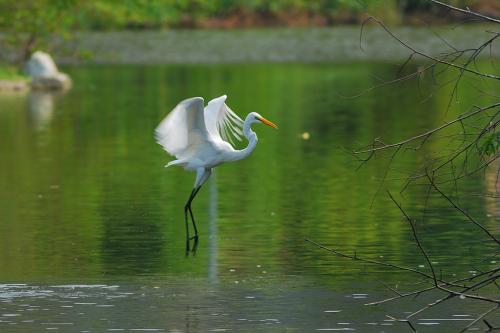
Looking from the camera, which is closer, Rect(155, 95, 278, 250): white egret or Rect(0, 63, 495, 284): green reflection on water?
Rect(0, 63, 495, 284): green reflection on water

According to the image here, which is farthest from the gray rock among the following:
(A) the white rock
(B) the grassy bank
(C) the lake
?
(C) the lake

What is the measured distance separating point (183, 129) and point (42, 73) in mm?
27732

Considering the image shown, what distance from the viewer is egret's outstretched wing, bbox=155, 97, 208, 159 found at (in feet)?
48.2

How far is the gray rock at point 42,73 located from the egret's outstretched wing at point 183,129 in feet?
87.1

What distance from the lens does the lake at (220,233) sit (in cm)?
1049

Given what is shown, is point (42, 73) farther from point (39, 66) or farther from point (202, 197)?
point (202, 197)

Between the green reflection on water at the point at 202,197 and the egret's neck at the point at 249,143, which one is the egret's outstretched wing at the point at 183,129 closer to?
the egret's neck at the point at 249,143

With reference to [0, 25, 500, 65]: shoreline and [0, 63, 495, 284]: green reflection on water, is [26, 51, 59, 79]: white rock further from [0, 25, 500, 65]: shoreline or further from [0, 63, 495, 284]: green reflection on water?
[0, 25, 500, 65]: shoreline

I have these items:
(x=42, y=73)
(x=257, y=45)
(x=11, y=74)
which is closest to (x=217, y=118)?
(x=42, y=73)

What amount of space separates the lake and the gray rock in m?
11.2

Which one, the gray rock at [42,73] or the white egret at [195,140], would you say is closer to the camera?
the white egret at [195,140]

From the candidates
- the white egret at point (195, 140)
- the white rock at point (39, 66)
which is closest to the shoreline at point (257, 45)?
the white rock at point (39, 66)

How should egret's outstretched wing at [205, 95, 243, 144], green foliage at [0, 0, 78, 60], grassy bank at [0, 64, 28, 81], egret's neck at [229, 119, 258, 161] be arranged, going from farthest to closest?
green foliage at [0, 0, 78, 60] → grassy bank at [0, 64, 28, 81] → egret's outstretched wing at [205, 95, 243, 144] → egret's neck at [229, 119, 258, 161]

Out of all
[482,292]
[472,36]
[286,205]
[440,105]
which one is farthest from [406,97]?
[472,36]
